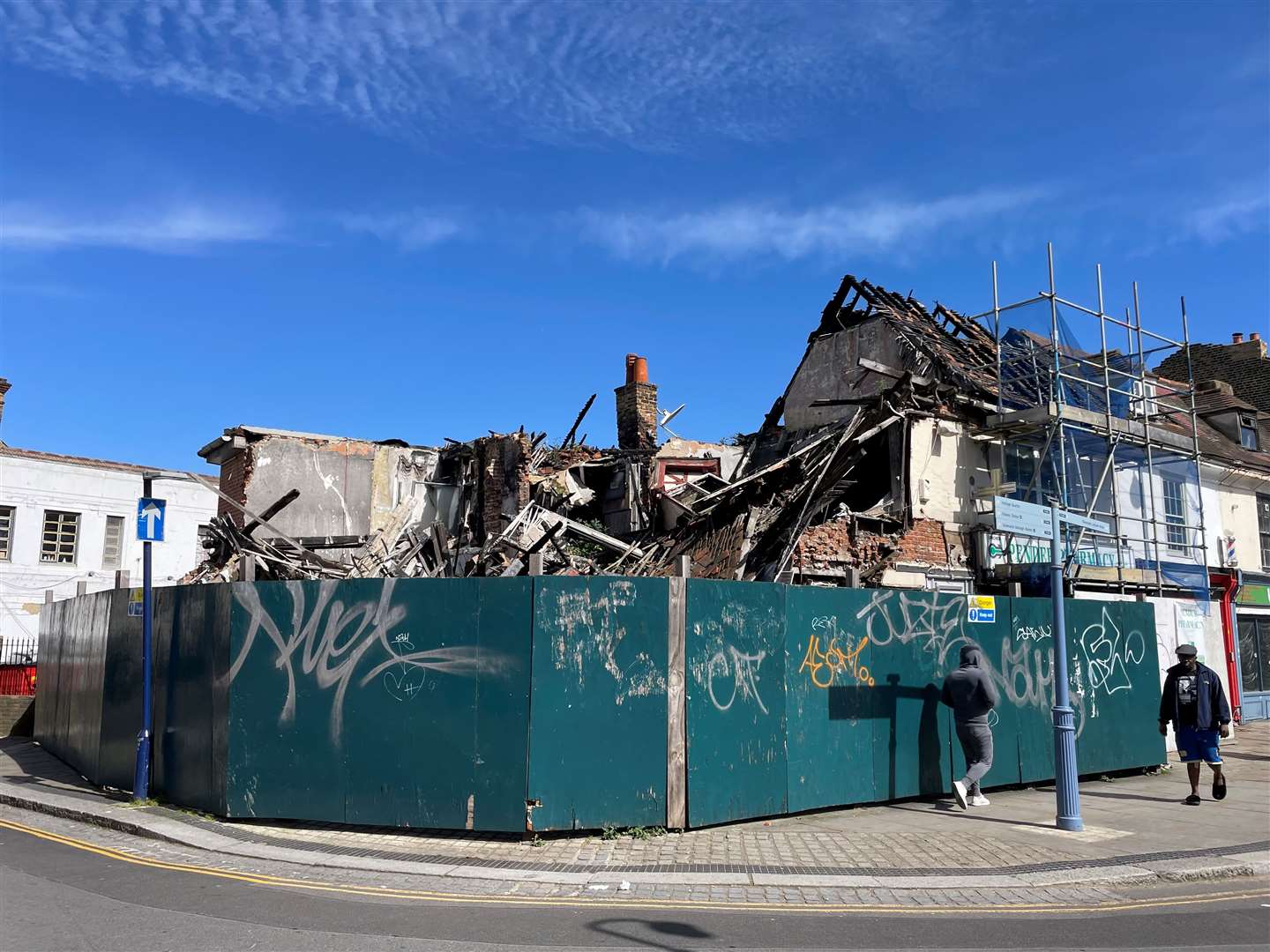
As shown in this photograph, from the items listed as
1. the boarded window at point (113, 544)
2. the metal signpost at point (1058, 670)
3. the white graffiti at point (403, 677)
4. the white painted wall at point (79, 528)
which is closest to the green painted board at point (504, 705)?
the white graffiti at point (403, 677)

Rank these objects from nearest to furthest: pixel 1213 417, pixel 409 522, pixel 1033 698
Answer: pixel 1033 698 → pixel 409 522 → pixel 1213 417

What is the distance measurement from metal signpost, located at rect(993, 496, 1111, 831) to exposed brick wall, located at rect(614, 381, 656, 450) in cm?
1506

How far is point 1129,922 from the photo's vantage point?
6500mm

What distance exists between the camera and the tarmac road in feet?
19.3

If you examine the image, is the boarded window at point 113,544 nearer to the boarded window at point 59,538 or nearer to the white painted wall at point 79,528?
the white painted wall at point 79,528

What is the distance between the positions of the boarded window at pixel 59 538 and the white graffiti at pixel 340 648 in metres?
24.2

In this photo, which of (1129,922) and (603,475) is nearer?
(1129,922)

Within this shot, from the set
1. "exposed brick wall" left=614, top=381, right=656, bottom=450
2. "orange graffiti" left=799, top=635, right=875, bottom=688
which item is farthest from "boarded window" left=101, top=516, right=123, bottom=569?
"orange graffiti" left=799, top=635, right=875, bottom=688

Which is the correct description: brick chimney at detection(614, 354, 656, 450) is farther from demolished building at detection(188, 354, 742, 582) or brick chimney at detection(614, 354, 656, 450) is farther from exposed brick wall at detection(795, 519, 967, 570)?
exposed brick wall at detection(795, 519, 967, 570)

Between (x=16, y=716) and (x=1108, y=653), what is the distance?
18823 mm

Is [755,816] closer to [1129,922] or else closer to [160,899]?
[1129,922]

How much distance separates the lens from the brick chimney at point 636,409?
25.3 meters

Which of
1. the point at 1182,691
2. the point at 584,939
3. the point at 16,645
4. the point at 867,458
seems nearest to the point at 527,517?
the point at 867,458

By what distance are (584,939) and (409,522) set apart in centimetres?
1846
